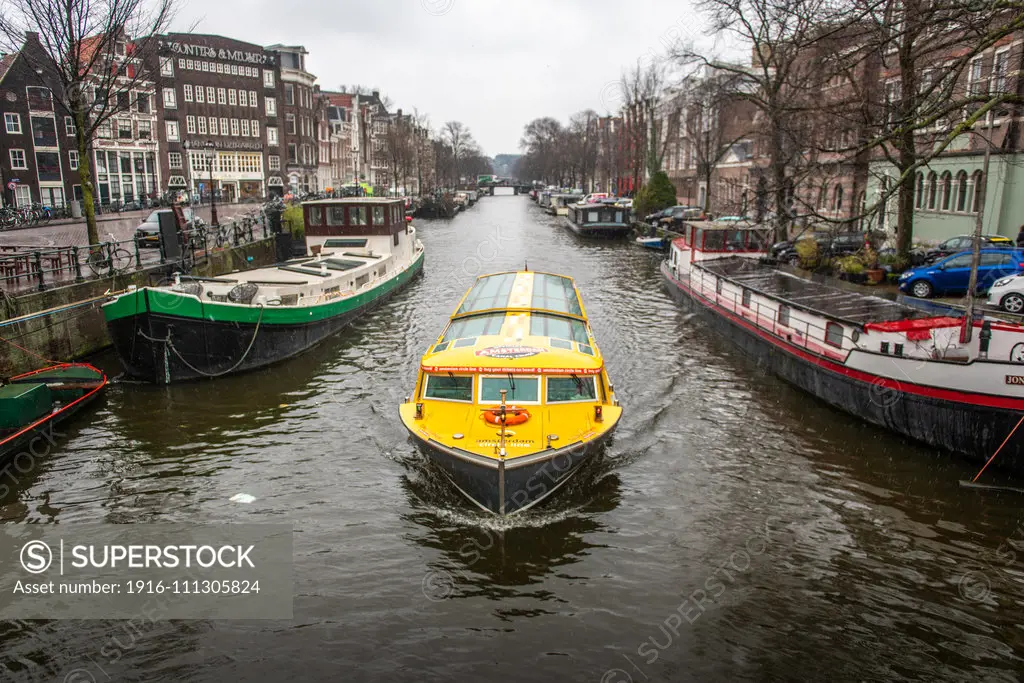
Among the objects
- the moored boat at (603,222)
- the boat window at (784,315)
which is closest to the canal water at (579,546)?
the boat window at (784,315)

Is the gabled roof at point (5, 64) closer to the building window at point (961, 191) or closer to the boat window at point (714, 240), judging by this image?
the boat window at point (714, 240)

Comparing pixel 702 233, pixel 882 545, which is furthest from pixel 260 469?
pixel 702 233

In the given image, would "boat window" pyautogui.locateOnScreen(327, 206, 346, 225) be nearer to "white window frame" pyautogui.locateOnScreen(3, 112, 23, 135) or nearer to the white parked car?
the white parked car

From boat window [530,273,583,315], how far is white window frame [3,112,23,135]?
51.9m

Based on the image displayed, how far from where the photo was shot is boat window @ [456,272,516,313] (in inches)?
685

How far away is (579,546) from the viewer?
11.4 metres

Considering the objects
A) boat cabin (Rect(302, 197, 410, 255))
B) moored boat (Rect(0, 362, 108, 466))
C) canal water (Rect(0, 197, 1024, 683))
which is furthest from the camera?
boat cabin (Rect(302, 197, 410, 255))

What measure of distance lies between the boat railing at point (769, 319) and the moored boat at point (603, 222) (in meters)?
32.1

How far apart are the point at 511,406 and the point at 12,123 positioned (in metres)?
57.5

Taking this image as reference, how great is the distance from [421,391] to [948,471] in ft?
33.8

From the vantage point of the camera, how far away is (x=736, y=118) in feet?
241

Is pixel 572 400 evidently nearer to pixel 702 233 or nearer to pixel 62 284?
pixel 62 284

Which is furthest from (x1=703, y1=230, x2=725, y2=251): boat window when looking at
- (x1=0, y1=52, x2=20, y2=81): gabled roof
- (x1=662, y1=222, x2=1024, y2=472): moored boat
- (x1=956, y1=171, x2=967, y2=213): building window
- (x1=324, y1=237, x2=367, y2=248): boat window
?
(x1=0, y1=52, x2=20, y2=81): gabled roof

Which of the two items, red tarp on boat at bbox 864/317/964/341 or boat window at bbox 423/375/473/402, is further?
red tarp on boat at bbox 864/317/964/341
